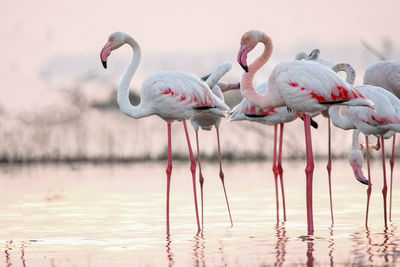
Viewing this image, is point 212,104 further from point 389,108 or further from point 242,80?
point 389,108

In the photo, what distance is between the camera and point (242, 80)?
10008 millimetres

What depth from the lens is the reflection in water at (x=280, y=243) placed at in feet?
24.8

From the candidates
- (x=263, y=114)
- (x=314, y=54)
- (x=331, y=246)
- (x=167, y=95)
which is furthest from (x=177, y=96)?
(x=331, y=246)

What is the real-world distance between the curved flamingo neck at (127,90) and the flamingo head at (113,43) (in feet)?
0.29

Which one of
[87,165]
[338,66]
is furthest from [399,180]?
[87,165]

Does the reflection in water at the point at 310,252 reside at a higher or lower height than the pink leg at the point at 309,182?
lower

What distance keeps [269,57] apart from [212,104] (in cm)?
96

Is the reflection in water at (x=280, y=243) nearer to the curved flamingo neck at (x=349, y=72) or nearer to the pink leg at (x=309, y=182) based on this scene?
the pink leg at (x=309, y=182)

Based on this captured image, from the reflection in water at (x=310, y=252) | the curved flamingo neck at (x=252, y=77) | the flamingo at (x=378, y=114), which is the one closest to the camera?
the reflection in water at (x=310, y=252)

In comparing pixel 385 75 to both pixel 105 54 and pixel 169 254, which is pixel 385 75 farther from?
pixel 169 254

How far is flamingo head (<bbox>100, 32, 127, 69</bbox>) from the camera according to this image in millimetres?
10531

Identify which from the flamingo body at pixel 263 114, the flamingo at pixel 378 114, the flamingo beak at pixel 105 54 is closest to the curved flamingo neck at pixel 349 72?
the flamingo at pixel 378 114

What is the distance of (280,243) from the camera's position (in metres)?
8.67

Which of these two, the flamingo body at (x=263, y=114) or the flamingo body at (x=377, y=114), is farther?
the flamingo body at (x=263, y=114)
